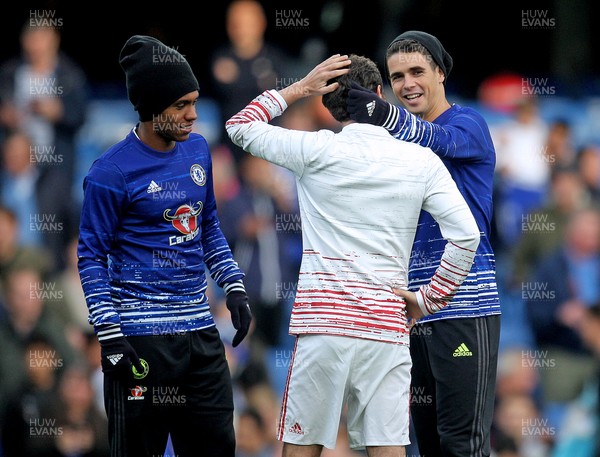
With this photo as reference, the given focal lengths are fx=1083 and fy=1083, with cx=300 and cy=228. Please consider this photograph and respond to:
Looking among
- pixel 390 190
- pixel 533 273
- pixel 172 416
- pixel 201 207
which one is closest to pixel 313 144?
pixel 390 190

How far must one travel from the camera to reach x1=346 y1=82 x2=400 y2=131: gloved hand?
418 cm

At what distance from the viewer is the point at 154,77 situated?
4527 millimetres

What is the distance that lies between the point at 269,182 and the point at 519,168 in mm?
2077

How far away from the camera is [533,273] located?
8641mm

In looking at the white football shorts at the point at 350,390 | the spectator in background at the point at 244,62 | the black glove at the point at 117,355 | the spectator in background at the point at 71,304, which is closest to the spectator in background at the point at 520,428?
the spectator in background at the point at 244,62

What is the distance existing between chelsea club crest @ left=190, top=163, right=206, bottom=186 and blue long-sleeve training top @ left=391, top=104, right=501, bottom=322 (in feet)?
3.22

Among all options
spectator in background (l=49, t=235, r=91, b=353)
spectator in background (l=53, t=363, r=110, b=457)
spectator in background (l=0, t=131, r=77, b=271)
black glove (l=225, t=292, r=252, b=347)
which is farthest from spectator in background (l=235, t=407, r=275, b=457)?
black glove (l=225, t=292, r=252, b=347)

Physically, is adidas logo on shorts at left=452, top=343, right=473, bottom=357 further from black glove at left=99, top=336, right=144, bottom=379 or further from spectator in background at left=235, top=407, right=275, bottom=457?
spectator in background at left=235, top=407, right=275, bottom=457

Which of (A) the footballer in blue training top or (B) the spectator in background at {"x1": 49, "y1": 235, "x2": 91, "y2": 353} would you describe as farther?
(B) the spectator in background at {"x1": 49, "y1": 235, "x2": 91, "y2": 353}

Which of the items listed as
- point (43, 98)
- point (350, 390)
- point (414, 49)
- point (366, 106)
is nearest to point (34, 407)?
point (43, 98)

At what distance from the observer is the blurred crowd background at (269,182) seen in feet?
26.6

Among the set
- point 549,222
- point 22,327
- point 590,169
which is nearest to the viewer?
point 22,327

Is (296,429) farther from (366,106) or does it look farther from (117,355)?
(366,106)

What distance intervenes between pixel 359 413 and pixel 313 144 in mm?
1054
